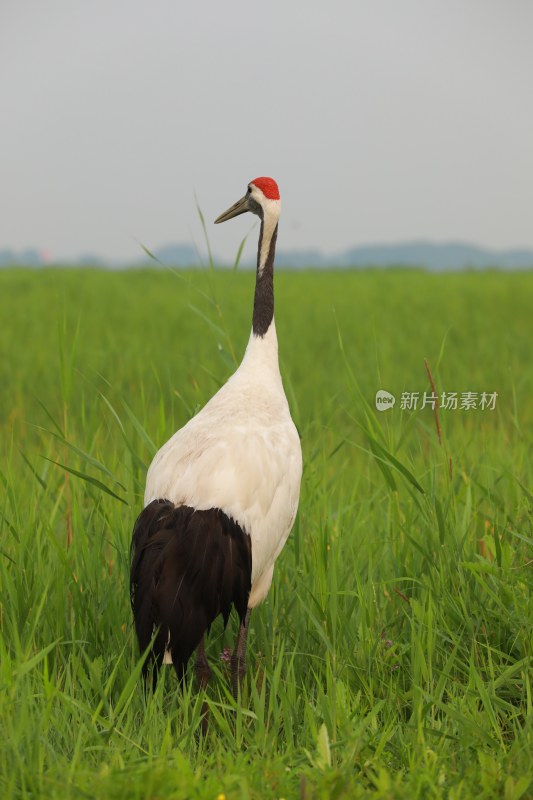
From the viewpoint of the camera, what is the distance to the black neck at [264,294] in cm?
402

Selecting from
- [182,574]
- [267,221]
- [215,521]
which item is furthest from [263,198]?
[182,574]

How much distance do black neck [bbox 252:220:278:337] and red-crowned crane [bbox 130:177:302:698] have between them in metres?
0.24

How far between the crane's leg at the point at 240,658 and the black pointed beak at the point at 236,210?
187cm

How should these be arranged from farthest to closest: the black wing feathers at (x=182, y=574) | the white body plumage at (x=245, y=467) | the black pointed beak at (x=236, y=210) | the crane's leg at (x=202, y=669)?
the black pointed beak at (x=236, y=210) < the crane's leg at (x=202, y=669) < the white body plumage at (x=245, y=467) < the black wing feathers at (x=182, y=574)

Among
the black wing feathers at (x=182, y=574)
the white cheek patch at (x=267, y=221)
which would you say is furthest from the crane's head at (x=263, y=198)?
the black wing feathers at (x=182, y=574)

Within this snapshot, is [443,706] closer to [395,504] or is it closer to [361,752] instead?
[361,752]

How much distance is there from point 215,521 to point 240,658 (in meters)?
0.62

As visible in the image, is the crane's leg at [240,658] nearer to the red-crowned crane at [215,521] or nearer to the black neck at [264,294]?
the red-crowned crane at [215,521]

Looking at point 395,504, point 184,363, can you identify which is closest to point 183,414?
point 184,363

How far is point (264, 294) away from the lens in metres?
4.06

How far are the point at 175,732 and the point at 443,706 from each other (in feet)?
3.19

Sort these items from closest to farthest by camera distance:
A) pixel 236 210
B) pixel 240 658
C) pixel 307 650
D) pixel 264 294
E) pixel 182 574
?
→ pixel 182 574
pixel 240 658
pixel 307 650
pixel 264 294
pixel 236 210

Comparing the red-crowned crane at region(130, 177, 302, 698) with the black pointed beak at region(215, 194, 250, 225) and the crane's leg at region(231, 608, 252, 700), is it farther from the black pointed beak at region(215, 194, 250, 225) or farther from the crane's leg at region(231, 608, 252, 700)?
the black pointed beak at region(215, 194, 250, 225)

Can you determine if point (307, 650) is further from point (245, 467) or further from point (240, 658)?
point (245, 467)
